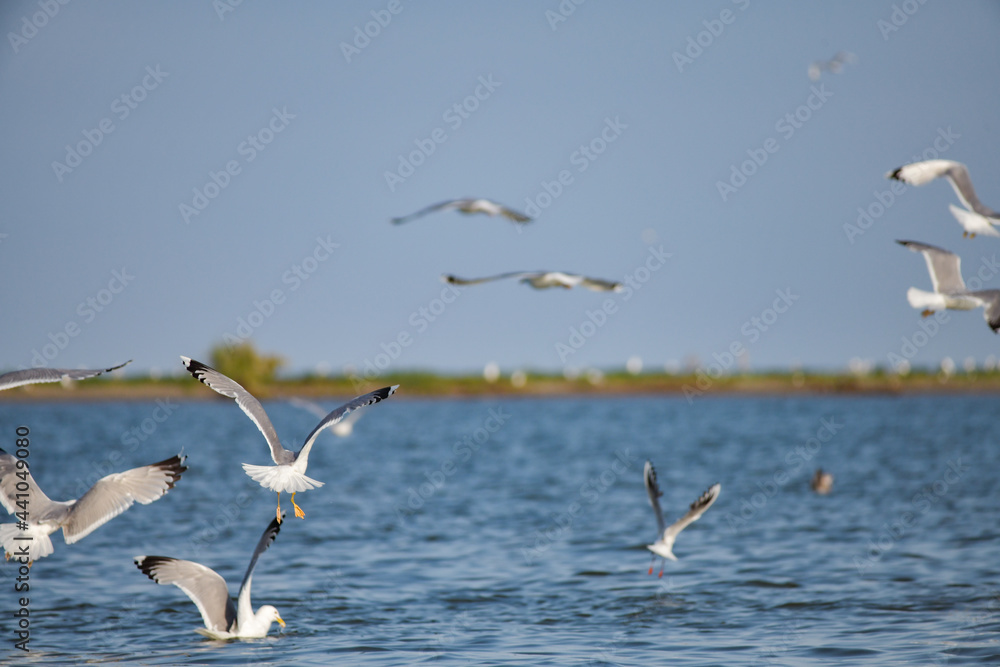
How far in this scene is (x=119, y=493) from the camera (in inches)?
374

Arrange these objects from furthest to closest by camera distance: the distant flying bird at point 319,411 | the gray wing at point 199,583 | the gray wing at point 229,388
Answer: the distant flying bird at point 319,411
the gray wing at point 199,583
the gray wing at point 229,388

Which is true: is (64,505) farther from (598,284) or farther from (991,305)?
(991,305)

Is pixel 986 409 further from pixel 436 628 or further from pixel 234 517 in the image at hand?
pixel 436 628

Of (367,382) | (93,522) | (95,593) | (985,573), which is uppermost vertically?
(367,382)

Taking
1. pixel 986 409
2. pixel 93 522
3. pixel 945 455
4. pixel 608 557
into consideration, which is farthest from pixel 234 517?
pixel 986 409

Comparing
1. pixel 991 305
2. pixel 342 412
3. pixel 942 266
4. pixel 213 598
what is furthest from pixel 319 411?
pixel 991 305

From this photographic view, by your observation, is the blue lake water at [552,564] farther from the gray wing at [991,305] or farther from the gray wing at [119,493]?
the gray wing at [991,305]

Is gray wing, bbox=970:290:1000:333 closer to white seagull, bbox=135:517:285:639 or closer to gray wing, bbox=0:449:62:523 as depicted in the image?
white seagull, bbox=135:517:285:639

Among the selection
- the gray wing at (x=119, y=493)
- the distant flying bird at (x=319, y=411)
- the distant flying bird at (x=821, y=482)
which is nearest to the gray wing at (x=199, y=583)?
Result: the gray wing at (x=119, y=493)

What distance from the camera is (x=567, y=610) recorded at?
1255 cm

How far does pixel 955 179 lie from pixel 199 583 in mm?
8454

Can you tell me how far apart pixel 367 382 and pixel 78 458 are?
4308 centimetres

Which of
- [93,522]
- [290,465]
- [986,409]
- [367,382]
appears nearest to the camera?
[290,465]

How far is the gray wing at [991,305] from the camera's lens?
893 cm
